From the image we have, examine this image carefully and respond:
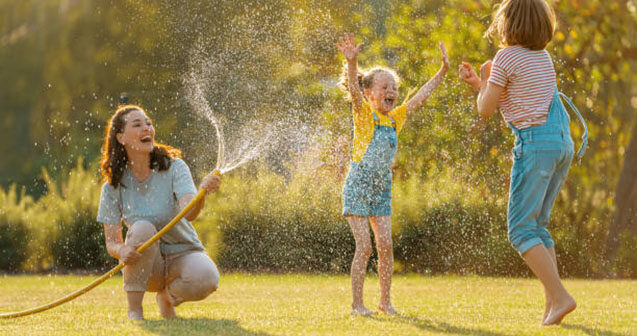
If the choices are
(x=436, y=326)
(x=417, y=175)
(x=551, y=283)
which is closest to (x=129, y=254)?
(x=436, y=326)

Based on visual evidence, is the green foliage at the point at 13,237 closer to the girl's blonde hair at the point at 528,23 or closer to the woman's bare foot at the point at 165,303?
the woman's bare foot at the point at 165,303

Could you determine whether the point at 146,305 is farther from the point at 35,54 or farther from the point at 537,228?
the point at 35,54

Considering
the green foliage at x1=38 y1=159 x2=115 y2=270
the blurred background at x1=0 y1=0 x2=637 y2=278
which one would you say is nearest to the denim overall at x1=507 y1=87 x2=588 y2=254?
the blurred background at x1=0 y1=0 x2=637 y2=278

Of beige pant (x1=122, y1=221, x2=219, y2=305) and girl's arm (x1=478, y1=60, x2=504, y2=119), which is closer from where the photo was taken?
girl's arm (x1=478, y1=60, x2=504, y2=119)

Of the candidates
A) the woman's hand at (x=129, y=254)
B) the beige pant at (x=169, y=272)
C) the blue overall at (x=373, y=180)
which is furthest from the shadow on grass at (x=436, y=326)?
the woman's hand at (x=129, y=254)

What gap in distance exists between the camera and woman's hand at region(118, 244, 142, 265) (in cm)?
408

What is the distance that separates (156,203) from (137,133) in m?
0.38

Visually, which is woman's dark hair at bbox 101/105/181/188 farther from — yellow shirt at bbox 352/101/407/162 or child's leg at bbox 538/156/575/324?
child's leg at bbox 538/156/575/324

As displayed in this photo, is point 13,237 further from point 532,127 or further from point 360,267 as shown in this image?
point 532,127

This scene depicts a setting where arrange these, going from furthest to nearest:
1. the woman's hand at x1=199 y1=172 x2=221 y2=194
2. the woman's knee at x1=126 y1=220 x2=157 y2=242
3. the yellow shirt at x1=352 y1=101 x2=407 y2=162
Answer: the yellow shirt at x1=352 y1=101 x2=407 y2=162, the woman's knee at x1=126 y1=220 x2=157 y2=242, the woman's hand at x1=199 y1=172 x2=221 y2=194

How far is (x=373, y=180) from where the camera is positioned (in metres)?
4.58

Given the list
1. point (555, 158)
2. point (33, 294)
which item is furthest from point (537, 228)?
point (33, 294)

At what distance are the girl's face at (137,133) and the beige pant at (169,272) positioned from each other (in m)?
0.44

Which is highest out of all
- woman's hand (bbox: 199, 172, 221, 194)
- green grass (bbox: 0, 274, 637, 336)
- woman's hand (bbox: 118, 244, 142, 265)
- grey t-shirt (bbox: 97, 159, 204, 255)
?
woman's hand (bbox: 199, 172, 221, 194)
